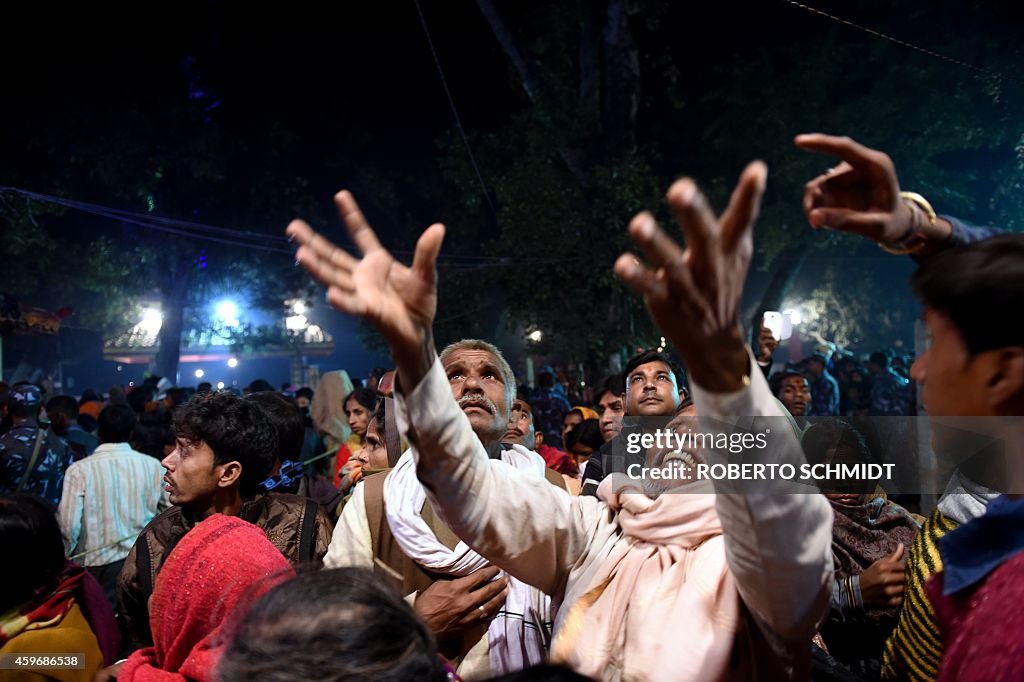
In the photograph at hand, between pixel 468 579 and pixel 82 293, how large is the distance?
112 ft

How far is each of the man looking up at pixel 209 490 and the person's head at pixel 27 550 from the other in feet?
1.72

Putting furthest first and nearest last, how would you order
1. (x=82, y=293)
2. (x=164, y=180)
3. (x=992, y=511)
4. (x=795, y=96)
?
1. (x=82, y=293)
2. (x=164, y=180)
3. (x=795, y=96)
4. (x=992, y=511)

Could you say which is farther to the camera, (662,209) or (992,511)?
(662,209)

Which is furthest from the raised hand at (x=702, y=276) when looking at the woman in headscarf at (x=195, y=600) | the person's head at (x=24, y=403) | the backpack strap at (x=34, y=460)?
the person's head at (x=24, y=403)

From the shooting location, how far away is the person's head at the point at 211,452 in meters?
3.25

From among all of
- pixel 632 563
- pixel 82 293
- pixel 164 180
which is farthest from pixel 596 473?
pixel 82 293

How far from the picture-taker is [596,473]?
430 cm

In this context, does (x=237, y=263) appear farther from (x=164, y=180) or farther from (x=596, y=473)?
(x=596, y=473)

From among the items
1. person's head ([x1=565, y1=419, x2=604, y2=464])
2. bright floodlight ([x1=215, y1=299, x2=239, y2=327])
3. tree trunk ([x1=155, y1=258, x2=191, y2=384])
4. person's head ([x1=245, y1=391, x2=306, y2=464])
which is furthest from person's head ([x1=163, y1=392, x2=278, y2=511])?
bright floodlight ([x1=215, y1=299, x2=239, y2=327])

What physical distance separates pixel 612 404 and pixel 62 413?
21.4 ft

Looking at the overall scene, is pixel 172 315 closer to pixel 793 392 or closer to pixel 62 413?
pixel 62 413

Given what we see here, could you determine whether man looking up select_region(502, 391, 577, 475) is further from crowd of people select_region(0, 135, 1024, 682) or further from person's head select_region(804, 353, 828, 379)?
person's head select_region(804, 353, 828, 379)

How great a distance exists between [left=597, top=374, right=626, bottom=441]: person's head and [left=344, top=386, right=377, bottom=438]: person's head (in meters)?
2.02

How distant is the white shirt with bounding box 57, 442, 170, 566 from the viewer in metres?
5.44
